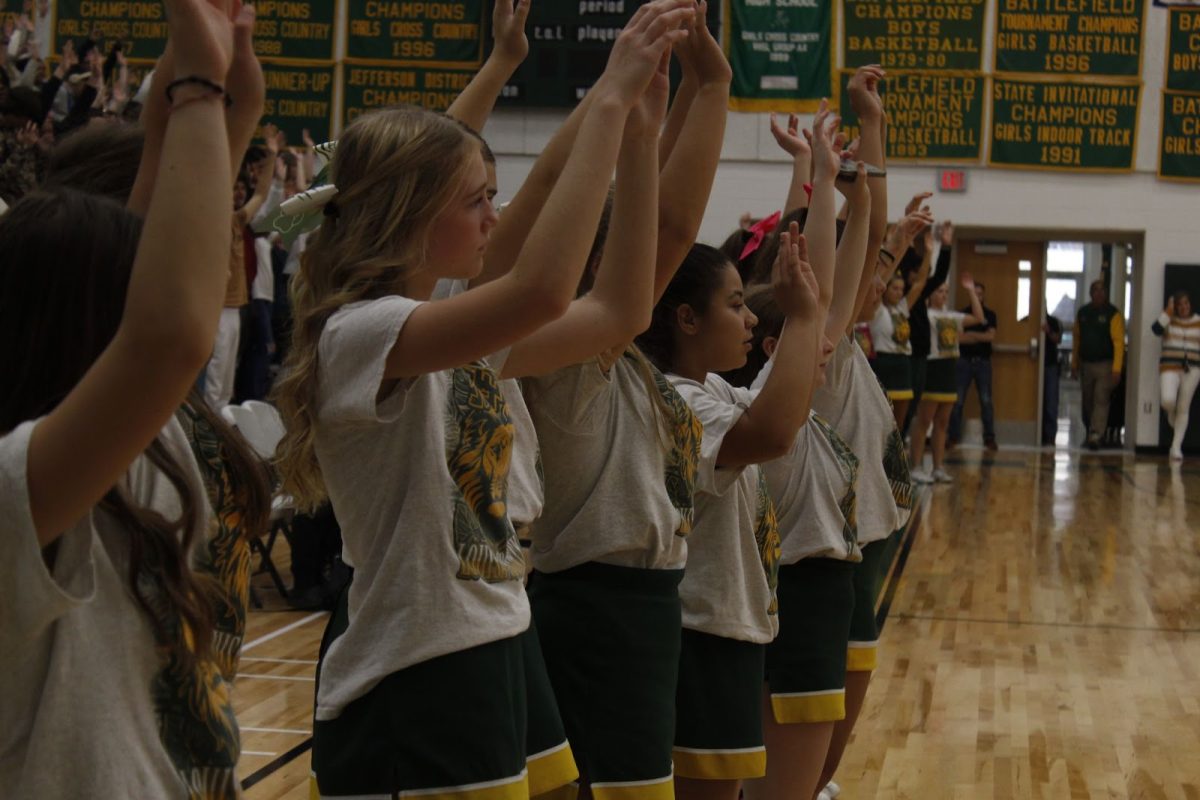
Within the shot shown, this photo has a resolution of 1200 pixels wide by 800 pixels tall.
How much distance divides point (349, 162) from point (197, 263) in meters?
0.81

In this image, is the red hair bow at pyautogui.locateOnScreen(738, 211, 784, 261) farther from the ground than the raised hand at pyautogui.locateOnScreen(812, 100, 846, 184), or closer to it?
closer to it

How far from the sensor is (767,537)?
277 centimetres

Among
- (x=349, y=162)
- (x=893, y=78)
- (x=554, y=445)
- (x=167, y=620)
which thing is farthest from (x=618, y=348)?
(x=893, y=78)

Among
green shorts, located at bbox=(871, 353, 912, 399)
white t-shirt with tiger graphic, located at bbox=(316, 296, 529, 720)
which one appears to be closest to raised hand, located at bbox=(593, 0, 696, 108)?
white t-shirt with tiger graphic, located at bbox=(316, 296, 529, 720)

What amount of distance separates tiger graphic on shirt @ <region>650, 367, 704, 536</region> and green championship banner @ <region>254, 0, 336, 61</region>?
11958 millimetres

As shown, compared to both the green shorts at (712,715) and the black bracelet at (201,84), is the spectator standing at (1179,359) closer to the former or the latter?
the green shorts at (712,715)

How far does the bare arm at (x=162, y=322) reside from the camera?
1.06 metres

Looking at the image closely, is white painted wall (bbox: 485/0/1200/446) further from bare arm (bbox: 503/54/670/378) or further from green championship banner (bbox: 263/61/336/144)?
bare arm (bbox: 503/54/670/378)

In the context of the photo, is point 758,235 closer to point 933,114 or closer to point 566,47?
point 566,47

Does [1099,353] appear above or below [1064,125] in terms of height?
below

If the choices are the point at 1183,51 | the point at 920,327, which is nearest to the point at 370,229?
the point at 920,327

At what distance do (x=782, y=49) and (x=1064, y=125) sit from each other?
2.76m

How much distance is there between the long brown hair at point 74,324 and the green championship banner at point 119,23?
13010 millimetres

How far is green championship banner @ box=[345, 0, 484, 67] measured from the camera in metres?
13.3
